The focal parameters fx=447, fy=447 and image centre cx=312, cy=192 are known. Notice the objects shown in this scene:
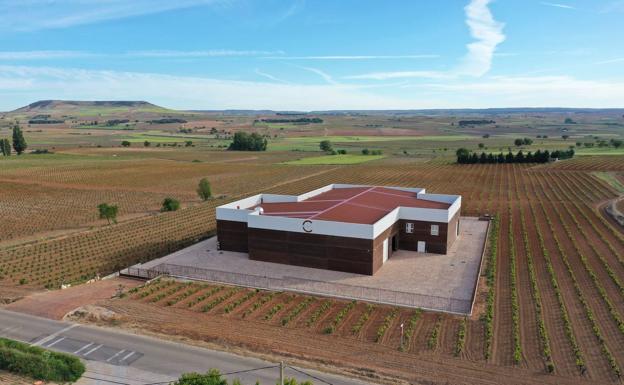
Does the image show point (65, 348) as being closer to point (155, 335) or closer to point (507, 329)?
point (155, 335)

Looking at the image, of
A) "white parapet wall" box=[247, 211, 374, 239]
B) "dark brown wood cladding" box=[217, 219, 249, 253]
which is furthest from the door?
"dark brown wood cladding" box=[217, 219, 249, 253]

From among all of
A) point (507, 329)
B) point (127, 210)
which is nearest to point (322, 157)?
point (127, 210)

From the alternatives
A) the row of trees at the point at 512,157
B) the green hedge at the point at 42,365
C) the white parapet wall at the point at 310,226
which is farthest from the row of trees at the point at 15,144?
the green hedge at the point at 42,365

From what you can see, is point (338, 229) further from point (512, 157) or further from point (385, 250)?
point (512, 157)

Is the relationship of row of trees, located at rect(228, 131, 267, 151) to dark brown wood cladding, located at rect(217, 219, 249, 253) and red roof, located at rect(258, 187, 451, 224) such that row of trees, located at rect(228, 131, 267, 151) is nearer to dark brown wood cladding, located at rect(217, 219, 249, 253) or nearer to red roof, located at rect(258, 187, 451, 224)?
red roof, located at rect(258, 187, 451, 224)

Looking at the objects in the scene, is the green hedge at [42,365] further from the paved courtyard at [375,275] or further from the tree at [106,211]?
the tree at [106,211]

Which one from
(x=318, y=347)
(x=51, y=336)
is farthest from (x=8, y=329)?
(x=318, y=347)

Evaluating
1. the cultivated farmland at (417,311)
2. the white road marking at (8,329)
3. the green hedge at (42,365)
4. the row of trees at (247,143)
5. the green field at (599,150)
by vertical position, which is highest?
the row of trees at (247,143)
